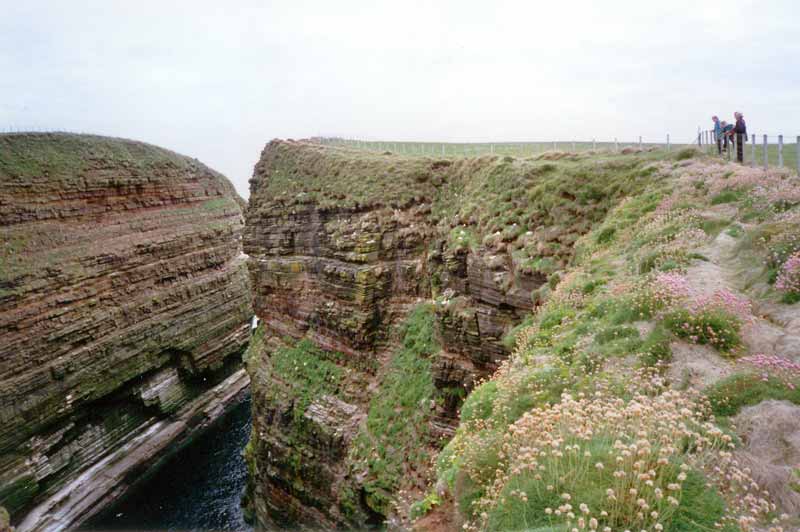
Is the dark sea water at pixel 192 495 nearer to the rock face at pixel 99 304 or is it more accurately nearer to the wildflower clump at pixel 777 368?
the rock face at pixel 99 304

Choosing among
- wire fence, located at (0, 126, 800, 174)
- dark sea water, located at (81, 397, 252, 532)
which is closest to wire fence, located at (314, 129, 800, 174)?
wire fence, located at (0, 126, 800, 174)

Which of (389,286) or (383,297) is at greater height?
(389,286)

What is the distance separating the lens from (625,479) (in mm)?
3855

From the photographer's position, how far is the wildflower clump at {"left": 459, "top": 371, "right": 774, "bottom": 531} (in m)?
3.73

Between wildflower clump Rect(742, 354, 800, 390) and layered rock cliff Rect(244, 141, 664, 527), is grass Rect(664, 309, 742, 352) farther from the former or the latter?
layered rock cliff Rect(244, 141, 664, 527)

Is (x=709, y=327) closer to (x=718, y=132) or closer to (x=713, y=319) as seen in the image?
(x=713, y=319)

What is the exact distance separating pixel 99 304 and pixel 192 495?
1302 centimetres

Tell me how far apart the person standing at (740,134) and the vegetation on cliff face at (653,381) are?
3.65m

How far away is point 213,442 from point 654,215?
110ft

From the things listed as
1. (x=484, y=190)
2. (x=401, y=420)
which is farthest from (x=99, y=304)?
(x=484, y=190)

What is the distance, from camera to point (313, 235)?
2617 centimetres

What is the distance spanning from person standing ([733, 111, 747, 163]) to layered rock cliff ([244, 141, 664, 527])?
8.94ft

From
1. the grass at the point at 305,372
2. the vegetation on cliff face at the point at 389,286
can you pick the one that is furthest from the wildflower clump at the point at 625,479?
the grass at the point at 305,372

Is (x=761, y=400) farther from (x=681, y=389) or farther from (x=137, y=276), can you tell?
(x=137, y=276)
